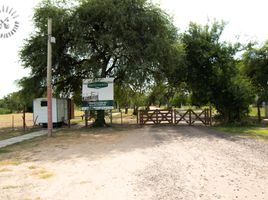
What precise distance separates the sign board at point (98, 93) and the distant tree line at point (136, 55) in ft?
2.57

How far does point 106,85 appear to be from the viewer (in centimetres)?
2644

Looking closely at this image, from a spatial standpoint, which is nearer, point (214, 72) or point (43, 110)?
point (214, 72)

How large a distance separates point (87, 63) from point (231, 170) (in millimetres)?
18936

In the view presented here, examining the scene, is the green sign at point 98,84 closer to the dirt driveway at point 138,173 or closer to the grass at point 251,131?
the grass at point 251,131

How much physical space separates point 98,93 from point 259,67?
14044 millimetres

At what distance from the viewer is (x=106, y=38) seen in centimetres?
2427

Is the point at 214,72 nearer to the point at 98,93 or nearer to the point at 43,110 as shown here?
the point at 98,93

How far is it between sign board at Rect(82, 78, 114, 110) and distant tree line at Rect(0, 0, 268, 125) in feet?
2.57

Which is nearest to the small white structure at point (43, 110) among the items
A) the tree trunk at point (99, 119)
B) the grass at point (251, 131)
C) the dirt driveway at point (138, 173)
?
the tree trunk at point (99, 119)

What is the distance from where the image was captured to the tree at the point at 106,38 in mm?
24469

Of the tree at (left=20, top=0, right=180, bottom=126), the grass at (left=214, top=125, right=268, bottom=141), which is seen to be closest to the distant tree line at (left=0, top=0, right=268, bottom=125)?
the tree at (left=20, top=0, right=180, bottom=126)

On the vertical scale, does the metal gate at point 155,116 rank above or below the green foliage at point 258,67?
below

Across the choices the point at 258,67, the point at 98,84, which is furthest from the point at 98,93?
the point at 258,67

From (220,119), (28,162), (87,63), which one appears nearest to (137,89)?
(87,63)
